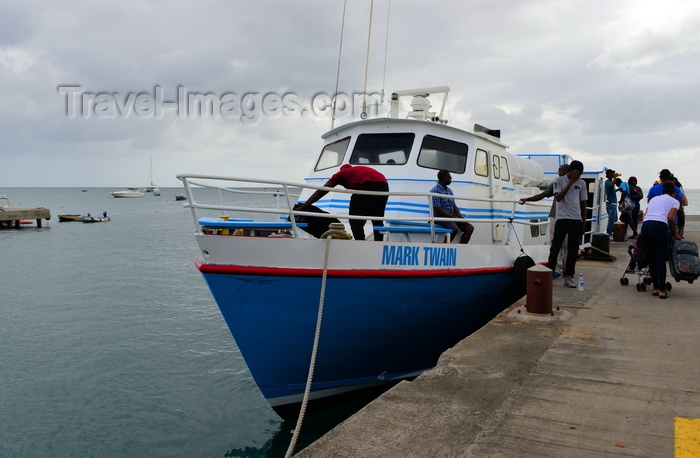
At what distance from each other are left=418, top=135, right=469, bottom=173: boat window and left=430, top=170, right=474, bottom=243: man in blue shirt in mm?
761

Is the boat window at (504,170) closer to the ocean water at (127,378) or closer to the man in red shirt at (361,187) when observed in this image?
the man in red shirt at (361,187)

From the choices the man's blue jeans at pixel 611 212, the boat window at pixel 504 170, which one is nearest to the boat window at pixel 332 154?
the boat window at pixel 504 170

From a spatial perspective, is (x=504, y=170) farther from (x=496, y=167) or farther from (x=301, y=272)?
(x=301, y=272)

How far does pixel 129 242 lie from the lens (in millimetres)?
38562

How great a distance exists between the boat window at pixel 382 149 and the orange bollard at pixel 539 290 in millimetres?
2705

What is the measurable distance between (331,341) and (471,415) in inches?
109

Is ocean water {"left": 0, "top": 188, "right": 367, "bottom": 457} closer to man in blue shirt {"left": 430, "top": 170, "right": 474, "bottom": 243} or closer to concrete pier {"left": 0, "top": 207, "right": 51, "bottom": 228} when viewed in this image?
man in blue shirt {"left": 430, "top": 170, "right": 474, "bottom": 243}

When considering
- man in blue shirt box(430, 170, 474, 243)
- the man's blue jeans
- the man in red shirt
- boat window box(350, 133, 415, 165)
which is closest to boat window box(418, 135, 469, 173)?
boat window box(350, 133, 415, 165)

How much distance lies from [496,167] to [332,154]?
2734mm

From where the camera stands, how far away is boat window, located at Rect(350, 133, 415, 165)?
28.2ft

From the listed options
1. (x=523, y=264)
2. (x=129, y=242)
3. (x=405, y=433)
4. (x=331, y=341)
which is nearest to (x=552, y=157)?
(x=523, y=264)

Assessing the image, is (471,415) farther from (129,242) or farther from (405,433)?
(129,242)

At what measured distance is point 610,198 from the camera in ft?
56.5

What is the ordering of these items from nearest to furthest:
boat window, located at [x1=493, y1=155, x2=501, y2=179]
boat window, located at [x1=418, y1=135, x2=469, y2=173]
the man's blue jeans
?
boat window, located at [x1=418, y1=135, x2=469, y2=173]
boat window, located at [x1=493, y1=155, x2=501, y2=179]
the man's blue jeans
